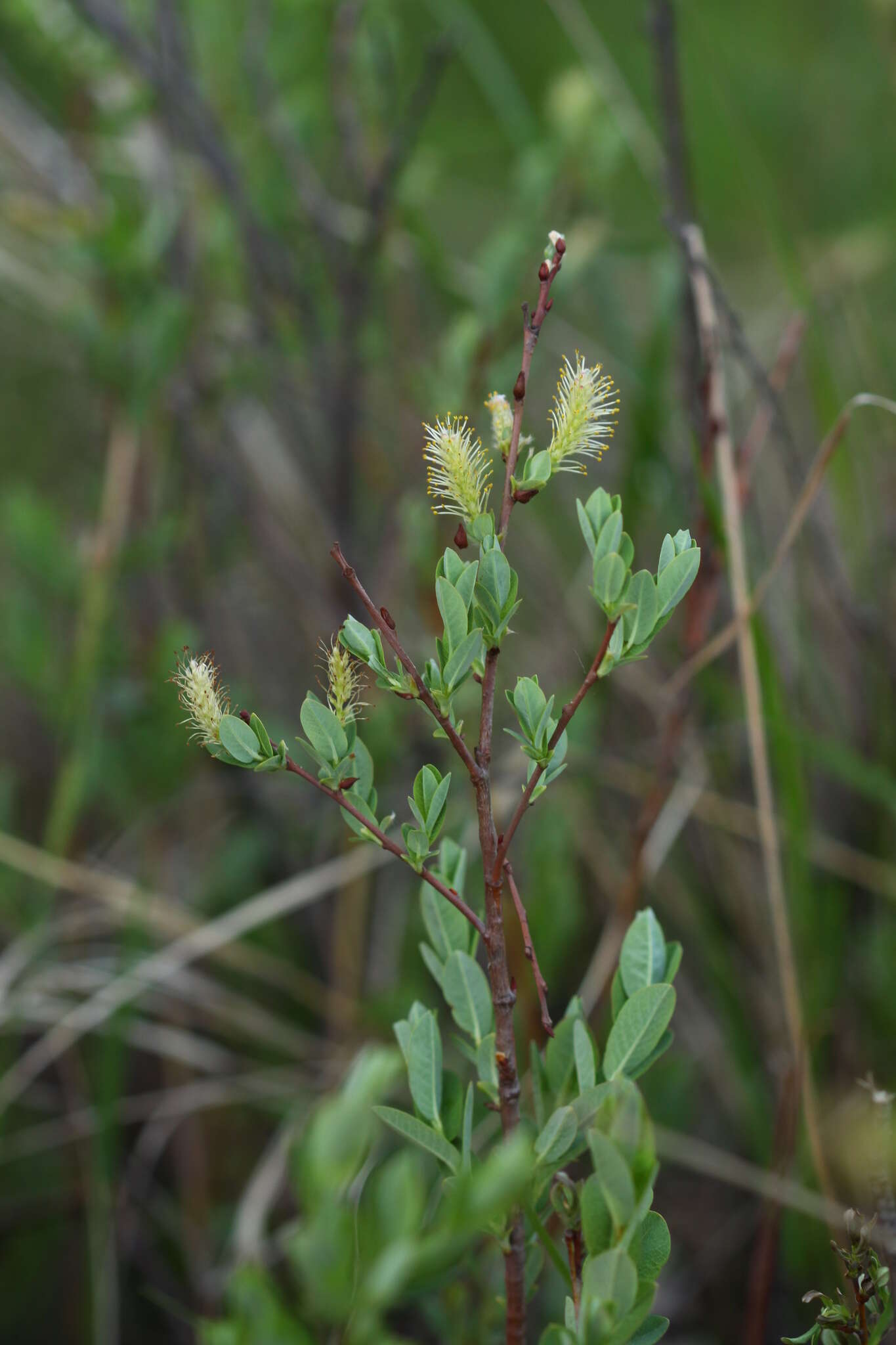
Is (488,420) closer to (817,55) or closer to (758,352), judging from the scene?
(758,352)

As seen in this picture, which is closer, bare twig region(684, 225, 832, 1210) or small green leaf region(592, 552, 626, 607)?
small green leaf region(592, 552, 626, 607)

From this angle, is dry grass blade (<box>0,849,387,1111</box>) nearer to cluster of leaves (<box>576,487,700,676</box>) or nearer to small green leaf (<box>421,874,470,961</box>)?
small green leaf (<box>421,874,470,961</box>)

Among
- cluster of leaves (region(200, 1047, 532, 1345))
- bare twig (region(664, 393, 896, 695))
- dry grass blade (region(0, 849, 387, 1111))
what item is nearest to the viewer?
cluster of leaves (region(200, 1047, 532, 1345))

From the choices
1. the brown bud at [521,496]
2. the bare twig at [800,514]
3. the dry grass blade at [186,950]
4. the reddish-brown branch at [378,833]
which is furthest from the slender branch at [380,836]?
the dry grass blade at [186,950]

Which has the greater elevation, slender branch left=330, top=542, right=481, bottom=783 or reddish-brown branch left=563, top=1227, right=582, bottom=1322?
slender branch left=330, top=542, right=481, bottom=783

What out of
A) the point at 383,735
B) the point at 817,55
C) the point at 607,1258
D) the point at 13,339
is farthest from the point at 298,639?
the point at 817,55

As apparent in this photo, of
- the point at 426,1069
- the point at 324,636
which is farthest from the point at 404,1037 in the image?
the point at 324,636

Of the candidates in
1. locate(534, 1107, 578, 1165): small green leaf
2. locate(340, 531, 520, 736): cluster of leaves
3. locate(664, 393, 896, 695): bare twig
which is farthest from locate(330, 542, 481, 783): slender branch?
locate(664, 393, 896, 695): bare twig

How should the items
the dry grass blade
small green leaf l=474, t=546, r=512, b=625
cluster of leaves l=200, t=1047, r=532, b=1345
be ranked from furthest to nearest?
1. the dry grass blade
2. small green leaf l=474, t=546, r=512, b=625
3. cluster of leaves l=200, t=1047, r=532, b=1345
